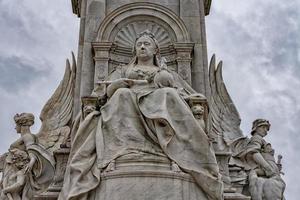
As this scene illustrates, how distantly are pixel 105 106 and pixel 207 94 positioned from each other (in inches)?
132

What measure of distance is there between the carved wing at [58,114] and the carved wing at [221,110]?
360 centimetres

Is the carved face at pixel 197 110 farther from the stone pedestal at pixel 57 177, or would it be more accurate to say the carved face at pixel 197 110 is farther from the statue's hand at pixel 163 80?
the stone pedestal at pixel 57 177

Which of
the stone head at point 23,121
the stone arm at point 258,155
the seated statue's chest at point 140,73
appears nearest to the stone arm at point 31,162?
the stone head at point 23,121

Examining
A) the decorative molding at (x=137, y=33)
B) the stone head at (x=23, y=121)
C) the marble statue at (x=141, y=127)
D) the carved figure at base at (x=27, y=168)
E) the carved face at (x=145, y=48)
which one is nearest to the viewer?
the marble statue at (x=141, y=127)

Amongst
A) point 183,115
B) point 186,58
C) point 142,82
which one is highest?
point 186,58

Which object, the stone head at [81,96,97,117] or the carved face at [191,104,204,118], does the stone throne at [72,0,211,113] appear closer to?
the stone head at [81,96,97,117]

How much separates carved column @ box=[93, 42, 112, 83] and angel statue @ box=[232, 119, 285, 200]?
3680 mm

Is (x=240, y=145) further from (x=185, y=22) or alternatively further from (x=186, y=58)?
(x=185, y=22)

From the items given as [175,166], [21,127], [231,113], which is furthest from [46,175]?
[231,113]

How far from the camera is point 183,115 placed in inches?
410

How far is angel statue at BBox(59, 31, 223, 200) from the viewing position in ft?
32.8

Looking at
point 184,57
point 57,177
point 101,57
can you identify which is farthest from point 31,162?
point 184,57

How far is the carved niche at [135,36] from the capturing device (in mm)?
13438

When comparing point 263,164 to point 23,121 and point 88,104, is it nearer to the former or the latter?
point 88,104
